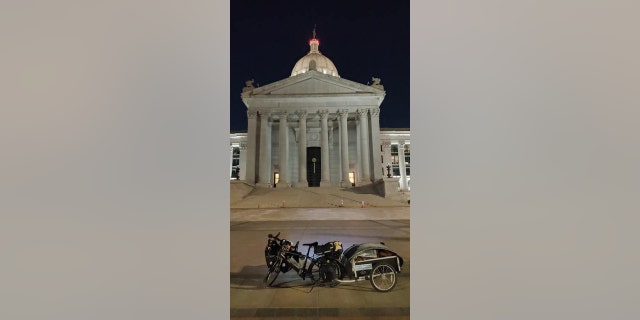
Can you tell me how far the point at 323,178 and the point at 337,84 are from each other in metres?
7.54

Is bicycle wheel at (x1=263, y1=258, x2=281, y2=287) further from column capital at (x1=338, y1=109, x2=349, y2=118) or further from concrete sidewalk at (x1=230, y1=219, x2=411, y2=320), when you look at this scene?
column capital at (x1=338, y1=109, x2=349, y2=118)

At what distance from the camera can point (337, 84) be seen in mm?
26391

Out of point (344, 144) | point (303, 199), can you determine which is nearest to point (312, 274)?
point (303, 199)

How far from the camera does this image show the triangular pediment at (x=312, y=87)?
26141 millimetres

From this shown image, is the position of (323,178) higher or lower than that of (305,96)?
lower

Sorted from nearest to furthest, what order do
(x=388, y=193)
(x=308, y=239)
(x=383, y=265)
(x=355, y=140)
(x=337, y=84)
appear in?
(x=383, y=265)
(x=308, y=239)
(x=388, y=193)
(x=337, y=84)
(x=355, y=140)

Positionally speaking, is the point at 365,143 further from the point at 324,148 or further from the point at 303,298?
the point at 303,298

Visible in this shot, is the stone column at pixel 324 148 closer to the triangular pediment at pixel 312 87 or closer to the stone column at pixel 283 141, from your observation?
the triangular pediment at pixel 312 87

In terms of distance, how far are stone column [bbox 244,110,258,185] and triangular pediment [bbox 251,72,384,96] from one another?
1.92 meters

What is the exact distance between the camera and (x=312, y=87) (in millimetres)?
26422

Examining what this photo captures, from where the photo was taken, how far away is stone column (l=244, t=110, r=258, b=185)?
86.8 ft
